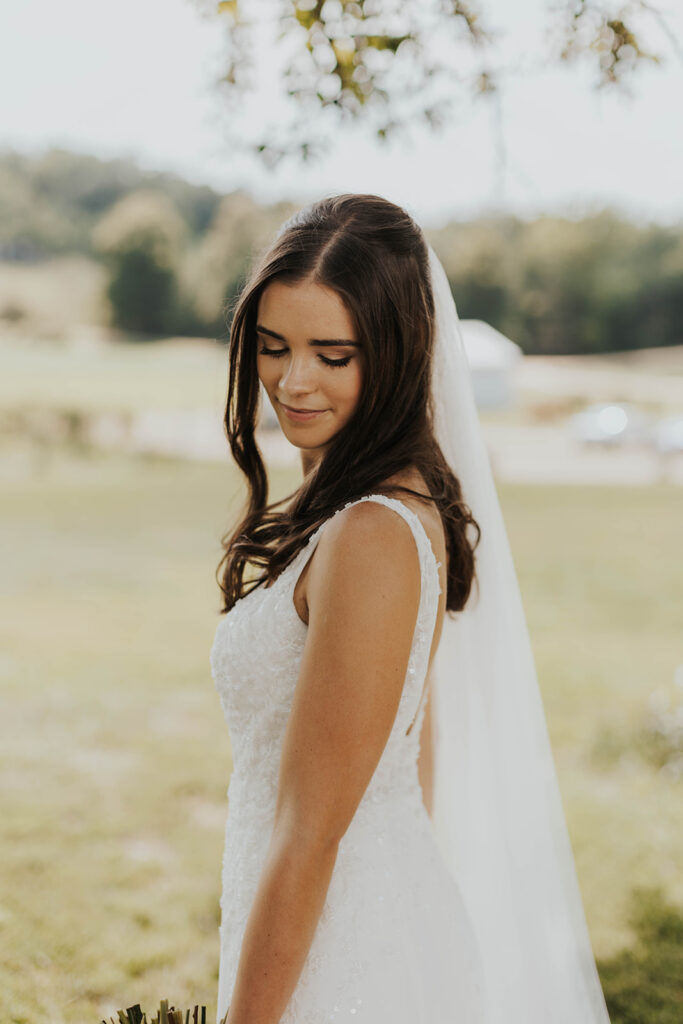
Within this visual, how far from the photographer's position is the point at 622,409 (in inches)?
1064

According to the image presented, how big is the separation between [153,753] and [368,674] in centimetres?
501

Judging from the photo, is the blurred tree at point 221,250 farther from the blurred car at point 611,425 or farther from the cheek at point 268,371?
the cheek at point 268,371

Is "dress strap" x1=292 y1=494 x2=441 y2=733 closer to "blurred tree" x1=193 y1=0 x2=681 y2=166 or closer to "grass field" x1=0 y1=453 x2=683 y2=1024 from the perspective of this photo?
"grass field" x1=0 y1=453 x2=683 y2=1024

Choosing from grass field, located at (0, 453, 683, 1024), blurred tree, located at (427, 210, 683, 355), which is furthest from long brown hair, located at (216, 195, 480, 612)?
blurred tree, located at (427, 210, 683, 355)

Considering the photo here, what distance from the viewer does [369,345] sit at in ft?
4.47

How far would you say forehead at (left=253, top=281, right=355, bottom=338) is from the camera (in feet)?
4.43

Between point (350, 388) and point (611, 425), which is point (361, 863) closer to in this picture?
point (350, 388)

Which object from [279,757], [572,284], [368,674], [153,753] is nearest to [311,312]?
[368,674]

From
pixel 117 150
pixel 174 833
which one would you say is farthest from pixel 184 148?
pixel 174 833

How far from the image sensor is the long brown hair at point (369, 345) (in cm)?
136

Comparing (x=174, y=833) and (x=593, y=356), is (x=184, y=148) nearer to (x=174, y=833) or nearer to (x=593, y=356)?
(x=593, y=356)

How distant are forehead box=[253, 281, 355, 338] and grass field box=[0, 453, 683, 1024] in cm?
82

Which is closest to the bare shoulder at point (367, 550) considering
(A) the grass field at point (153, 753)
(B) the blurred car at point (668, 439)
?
(A) the grass field at point (153, 753)

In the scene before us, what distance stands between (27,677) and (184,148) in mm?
26984
